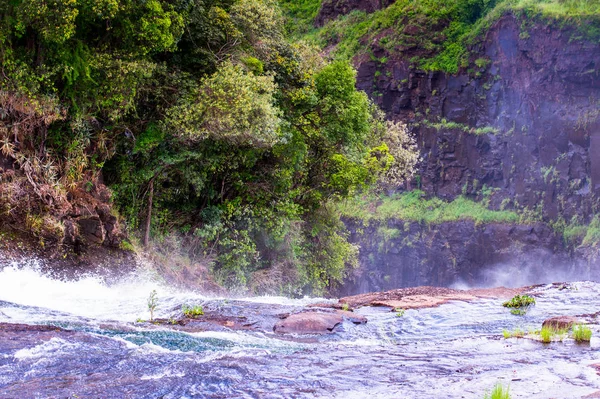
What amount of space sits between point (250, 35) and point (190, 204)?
604 centimetres

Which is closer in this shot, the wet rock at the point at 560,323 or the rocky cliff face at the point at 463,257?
the wet rock at the point at 560,323

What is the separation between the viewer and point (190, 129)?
18375 mm

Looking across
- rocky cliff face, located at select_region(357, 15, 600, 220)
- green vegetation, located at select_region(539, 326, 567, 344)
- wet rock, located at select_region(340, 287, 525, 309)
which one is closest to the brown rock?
wet rock, located at select_region(340, 287, 525, 309)

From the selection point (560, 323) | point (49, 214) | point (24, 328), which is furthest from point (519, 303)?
point (49, 214)

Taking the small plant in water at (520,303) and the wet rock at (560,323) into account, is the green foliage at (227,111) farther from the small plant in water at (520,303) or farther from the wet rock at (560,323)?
the wet rock at (560,323)

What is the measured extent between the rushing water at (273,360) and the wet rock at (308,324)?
0.97 ft

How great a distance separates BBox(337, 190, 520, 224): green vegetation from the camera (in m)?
49.1

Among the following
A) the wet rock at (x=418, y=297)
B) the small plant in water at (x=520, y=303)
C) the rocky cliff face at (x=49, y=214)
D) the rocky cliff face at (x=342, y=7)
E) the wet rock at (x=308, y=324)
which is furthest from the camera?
the rocky cliff face at (x=342, y=7)

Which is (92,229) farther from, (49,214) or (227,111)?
(227,111)

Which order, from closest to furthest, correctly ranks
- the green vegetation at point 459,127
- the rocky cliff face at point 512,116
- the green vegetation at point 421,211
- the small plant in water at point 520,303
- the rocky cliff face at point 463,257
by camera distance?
the small plant in water at point 520,303 < the rocky cliff face at point 512,116 < the rocky cliff face at point 463,257 < the green vegetation at point 421,211 < the green vegetation at point 459,127

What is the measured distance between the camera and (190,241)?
832 inches

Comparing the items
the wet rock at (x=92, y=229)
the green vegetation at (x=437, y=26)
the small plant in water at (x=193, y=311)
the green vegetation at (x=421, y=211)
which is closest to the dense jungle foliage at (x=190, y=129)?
the wet rock at (x=92, y=229)

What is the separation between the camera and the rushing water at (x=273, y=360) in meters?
6.57

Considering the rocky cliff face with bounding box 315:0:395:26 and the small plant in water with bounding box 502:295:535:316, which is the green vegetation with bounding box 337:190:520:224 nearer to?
the rocky cliff face with bounding box 315:0:395:26
